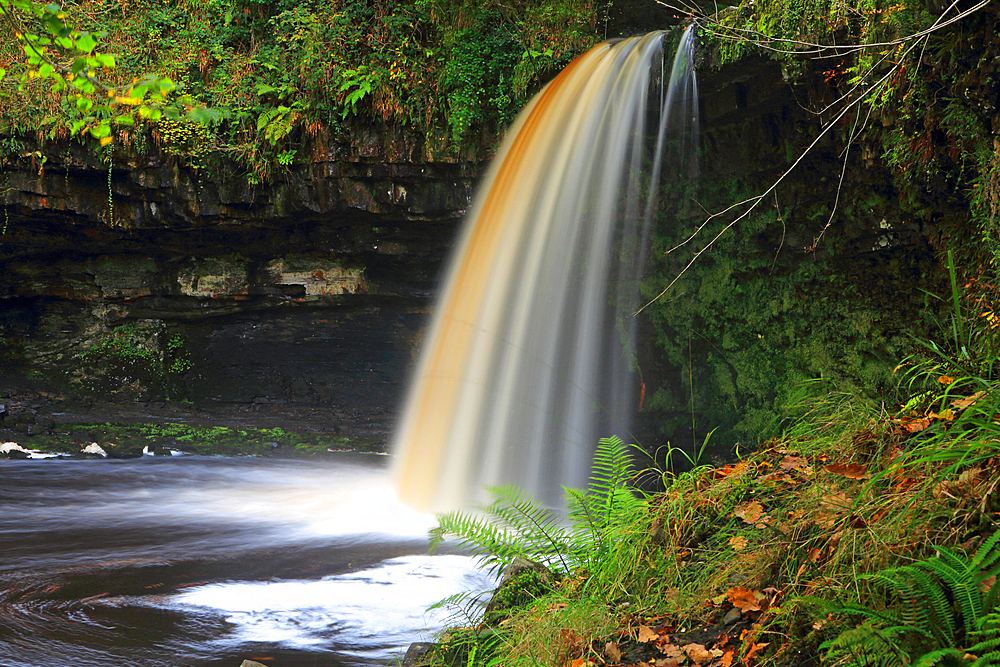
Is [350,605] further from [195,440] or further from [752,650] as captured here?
[195,440]

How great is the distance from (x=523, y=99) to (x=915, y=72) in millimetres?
4678

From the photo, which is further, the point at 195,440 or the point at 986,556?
the point at 195,440

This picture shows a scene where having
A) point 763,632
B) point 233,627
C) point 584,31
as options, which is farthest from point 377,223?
point 763,632

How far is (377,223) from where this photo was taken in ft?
30.1

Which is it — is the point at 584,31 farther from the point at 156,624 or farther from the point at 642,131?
the point at 156,624

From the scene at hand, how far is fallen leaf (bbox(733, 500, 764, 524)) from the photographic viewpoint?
2422 millimetres

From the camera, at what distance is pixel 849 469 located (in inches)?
93.4

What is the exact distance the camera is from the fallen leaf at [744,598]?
208 cm

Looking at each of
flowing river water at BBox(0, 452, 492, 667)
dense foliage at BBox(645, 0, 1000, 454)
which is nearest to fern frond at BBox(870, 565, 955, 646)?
dense foliage at BBox(645, 0, 1000, 454)

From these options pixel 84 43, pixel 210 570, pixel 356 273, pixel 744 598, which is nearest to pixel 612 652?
pixel 744 598

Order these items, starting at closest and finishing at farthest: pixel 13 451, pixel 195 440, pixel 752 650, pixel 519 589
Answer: pixel 752 650 < pixel 519 589 < pixel 13 451 < pixel 195 440

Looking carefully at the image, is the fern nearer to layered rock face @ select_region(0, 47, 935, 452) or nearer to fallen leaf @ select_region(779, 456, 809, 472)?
fallen leaf @ select_region(779, 456, 809, 472)

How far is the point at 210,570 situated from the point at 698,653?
3.95m

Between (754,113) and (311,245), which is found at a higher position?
(754,113)
